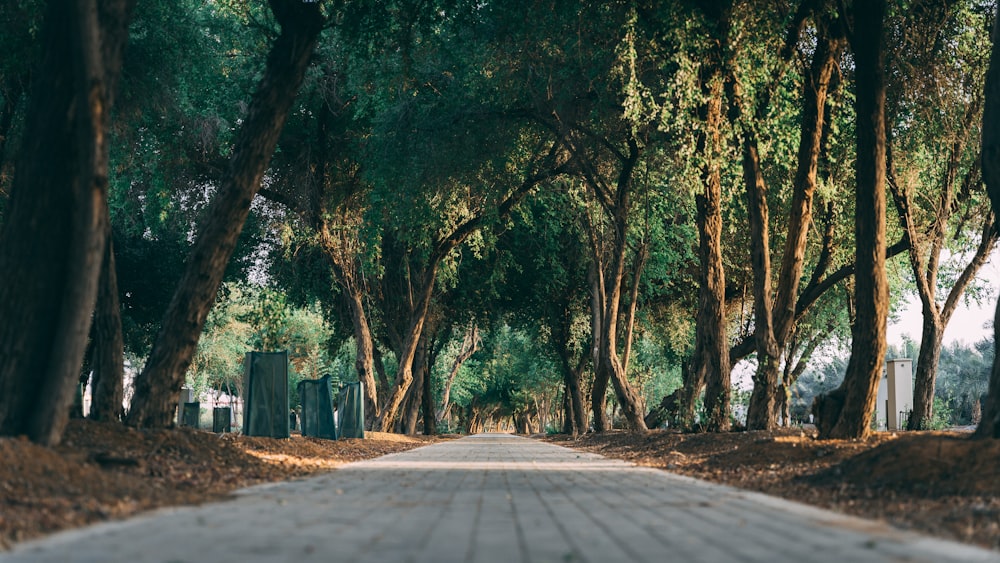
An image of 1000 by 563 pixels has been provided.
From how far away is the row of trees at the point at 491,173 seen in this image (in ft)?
34.5

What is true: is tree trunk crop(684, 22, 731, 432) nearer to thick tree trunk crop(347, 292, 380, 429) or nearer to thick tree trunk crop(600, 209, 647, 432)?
thick tree trunk crop(600, 209, 647, 432)

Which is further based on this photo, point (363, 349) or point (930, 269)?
point (363, 349)

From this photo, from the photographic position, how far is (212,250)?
13203 millimetres

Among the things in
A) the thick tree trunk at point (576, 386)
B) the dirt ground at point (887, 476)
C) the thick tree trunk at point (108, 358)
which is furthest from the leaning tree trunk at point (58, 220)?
the thick tree trunk at point (576, 386)

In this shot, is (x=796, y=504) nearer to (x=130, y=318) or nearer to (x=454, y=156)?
(x=454, y=156)

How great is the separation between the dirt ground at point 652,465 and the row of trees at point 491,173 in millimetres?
972

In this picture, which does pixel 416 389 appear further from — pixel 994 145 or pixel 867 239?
pixel 994 145

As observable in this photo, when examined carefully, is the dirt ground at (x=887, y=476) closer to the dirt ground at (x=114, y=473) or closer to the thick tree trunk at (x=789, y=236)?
the thick tree trunk at (x=789, y=236)

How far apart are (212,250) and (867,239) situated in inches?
349

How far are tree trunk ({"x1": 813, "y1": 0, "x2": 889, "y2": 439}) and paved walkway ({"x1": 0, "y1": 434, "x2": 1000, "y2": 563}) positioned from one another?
4.51 meters

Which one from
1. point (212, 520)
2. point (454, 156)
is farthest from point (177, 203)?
point (212, 520)

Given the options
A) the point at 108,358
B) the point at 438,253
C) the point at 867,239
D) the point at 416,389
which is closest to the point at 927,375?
the point at 867,239

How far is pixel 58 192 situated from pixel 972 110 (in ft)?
58.3

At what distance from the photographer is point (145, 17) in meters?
18.0
